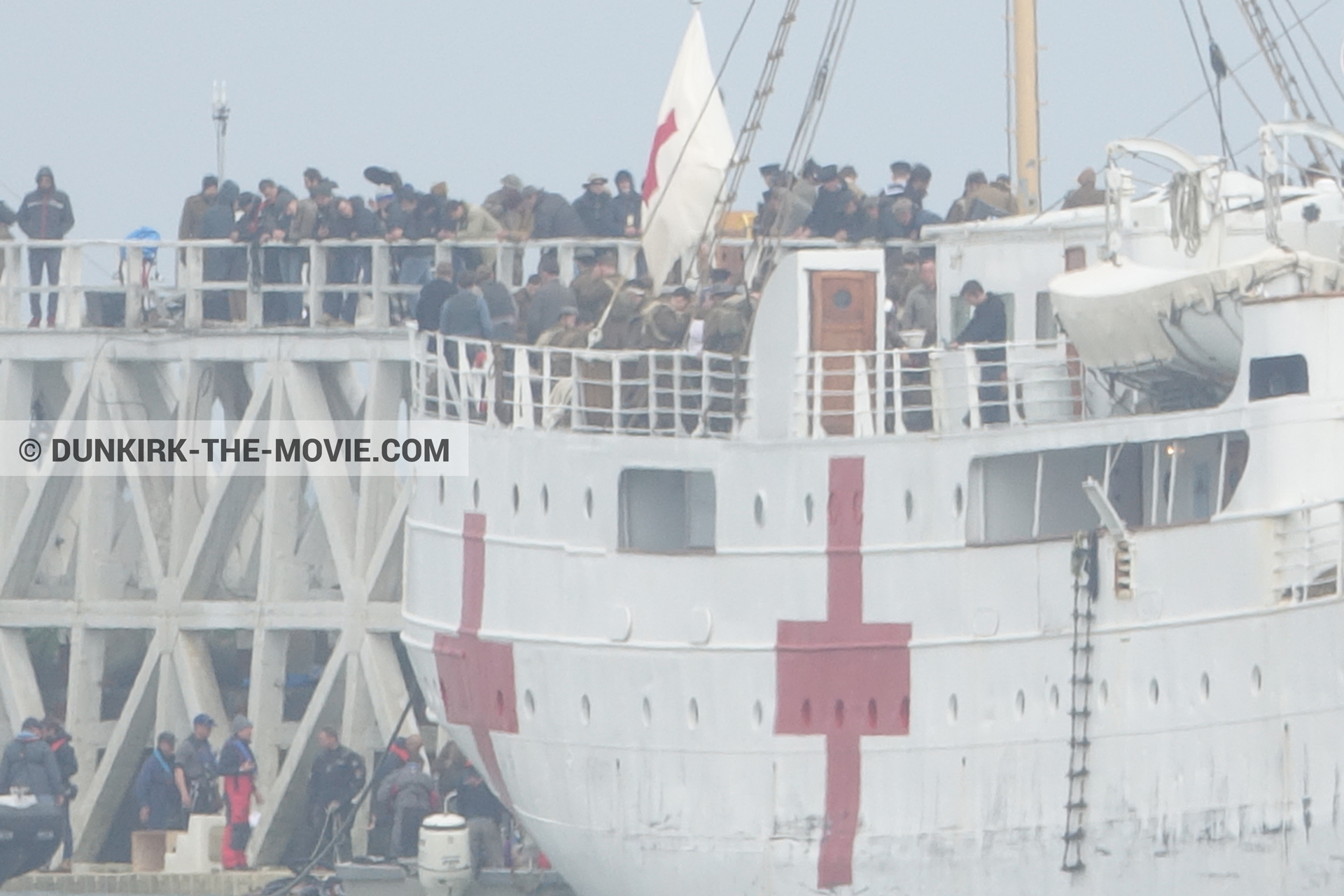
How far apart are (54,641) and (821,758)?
14376mm

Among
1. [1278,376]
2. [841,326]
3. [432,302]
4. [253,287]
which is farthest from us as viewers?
[253,287]

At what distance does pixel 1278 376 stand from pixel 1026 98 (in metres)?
7.56

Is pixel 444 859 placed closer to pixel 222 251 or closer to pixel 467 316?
pixel 467 316

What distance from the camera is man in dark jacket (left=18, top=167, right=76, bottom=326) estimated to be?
39344mm

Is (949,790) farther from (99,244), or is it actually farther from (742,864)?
(99,244)

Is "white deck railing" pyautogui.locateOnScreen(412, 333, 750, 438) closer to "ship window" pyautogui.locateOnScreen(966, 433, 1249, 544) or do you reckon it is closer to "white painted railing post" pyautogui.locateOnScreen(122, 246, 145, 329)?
"ship window" pyautogui.locateOnScreen(966, 433, 1249, 544)

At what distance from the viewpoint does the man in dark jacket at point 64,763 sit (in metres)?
36.1

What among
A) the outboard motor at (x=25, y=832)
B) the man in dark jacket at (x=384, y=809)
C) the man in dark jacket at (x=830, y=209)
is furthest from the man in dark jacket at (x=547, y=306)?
the outboard motor at (x=25, y=832)

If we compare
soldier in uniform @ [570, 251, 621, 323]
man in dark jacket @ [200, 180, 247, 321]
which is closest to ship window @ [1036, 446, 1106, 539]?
soldier in uniform @ [570, 251, 621, 323]

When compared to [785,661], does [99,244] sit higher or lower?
higher

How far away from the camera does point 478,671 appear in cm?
3247

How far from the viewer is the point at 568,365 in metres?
32.2

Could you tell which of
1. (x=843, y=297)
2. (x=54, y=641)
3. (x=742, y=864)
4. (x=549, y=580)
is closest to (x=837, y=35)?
(x=843, y=297)

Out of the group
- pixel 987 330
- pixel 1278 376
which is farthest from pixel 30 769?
pixel 1278 376
